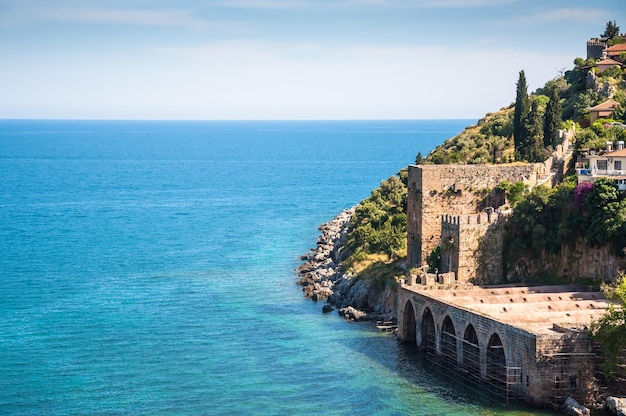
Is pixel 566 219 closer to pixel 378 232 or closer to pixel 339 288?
pixel 378 232

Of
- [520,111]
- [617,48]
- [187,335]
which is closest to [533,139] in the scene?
[520,111]

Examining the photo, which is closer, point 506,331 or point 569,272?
point 506,331

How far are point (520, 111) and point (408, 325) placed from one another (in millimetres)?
30718

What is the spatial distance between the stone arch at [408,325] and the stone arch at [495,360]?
10.7m

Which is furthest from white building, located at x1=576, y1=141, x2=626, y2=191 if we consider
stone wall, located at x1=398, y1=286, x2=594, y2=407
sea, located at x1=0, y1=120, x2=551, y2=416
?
sea, located at x1=0, y1=120, x2=551, y2=416

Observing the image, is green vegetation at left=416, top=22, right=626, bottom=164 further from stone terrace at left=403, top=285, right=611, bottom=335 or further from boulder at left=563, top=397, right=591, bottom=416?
boulder at left=563, top=397, right=591, bottom=416

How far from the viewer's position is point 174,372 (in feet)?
191

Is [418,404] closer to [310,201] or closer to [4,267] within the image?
[4,267]

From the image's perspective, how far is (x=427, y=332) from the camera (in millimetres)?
61781

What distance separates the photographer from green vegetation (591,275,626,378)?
155 feet

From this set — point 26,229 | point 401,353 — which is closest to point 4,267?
point 26,229

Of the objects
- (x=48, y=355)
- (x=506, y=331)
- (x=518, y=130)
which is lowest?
(x=48, y=355)

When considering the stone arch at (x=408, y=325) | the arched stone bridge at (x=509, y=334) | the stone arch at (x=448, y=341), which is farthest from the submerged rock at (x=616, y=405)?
the stone arch at (x=408, y=325)

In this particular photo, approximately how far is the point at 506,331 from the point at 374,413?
7.96 metres
